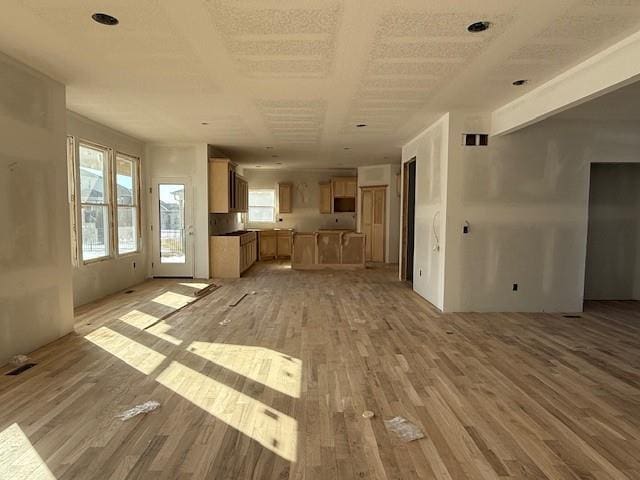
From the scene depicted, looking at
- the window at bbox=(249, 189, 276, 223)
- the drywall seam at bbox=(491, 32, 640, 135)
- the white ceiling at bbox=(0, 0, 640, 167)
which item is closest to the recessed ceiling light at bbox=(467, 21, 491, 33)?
the white ceiling at bbox=(0, 0, 640, 167)

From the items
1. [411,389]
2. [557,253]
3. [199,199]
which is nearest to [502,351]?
[411,389]

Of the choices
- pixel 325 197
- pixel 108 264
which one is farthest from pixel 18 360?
pixel 325 197

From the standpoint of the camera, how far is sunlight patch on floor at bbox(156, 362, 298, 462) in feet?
7.48

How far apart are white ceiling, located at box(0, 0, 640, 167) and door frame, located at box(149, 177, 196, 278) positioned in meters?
2.37

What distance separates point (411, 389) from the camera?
2.95 m

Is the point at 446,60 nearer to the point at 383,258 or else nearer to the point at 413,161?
the point at 413,161

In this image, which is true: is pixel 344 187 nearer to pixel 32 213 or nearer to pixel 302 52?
pixel 302 52

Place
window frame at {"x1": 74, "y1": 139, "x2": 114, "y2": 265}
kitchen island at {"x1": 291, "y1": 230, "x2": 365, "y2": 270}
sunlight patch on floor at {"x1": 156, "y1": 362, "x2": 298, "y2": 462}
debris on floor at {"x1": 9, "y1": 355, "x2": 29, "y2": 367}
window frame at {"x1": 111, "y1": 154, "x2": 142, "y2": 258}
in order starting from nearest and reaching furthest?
1. sunlight patch on floor at {"x1": 156, "y1": 362, "x2": 298, "y2": 462}
2. debris on floor at {"x1": 9, "y1": 355, "x2": 29, "y2": 367}
3. window frame at {"x1": 74, "y1": 139, "x2": 114, "y2": 265}
4. window frame at {"x1": 111, "y1": 154, "x2": 142, "y2": 258}
5. kitchen island at {"x1": 291, "y1": 230, "x2": 365, "y2": 270}

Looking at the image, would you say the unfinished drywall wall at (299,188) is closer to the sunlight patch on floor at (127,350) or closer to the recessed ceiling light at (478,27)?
the sunlight patch on floor at (127,350)

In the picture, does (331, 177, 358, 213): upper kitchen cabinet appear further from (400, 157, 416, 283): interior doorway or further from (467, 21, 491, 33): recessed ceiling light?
(467, 21, 491, 33): recessed ceiling light

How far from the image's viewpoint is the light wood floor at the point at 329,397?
6.83 ft

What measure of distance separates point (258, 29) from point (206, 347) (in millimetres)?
2899

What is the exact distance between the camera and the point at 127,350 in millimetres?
3736

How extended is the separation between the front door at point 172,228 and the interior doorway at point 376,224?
16.2 ft
